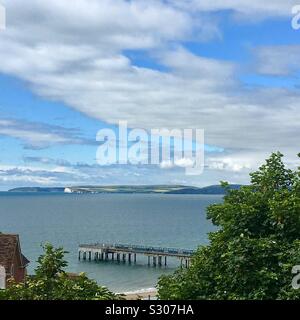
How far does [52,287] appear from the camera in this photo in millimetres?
14953

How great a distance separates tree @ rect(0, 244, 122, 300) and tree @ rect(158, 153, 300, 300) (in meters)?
3.19

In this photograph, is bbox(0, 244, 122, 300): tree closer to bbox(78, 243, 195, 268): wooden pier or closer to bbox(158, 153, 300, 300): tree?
bbox(158, 153, 300, 300): tree

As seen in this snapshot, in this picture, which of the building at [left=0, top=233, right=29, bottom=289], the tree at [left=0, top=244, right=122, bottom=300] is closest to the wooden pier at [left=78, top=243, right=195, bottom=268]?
the building at [left=0, top=233, right=29, bottom=289]

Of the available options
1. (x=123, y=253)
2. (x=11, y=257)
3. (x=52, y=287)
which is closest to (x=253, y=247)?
(x=52, y=287)

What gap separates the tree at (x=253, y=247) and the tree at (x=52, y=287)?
10.5 feet

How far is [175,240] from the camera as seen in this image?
12294 cm

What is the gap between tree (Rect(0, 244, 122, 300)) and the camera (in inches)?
571

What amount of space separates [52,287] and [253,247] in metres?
6.10

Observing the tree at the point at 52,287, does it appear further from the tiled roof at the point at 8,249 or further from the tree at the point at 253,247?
the tiled roof at the point at 8,249

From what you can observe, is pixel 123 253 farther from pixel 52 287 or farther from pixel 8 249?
pixel 52 287

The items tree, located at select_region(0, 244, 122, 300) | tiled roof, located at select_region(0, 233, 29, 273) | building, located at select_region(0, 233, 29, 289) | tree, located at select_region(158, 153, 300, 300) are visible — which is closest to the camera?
tree, located at select_region(0, 244, 122, 300)
